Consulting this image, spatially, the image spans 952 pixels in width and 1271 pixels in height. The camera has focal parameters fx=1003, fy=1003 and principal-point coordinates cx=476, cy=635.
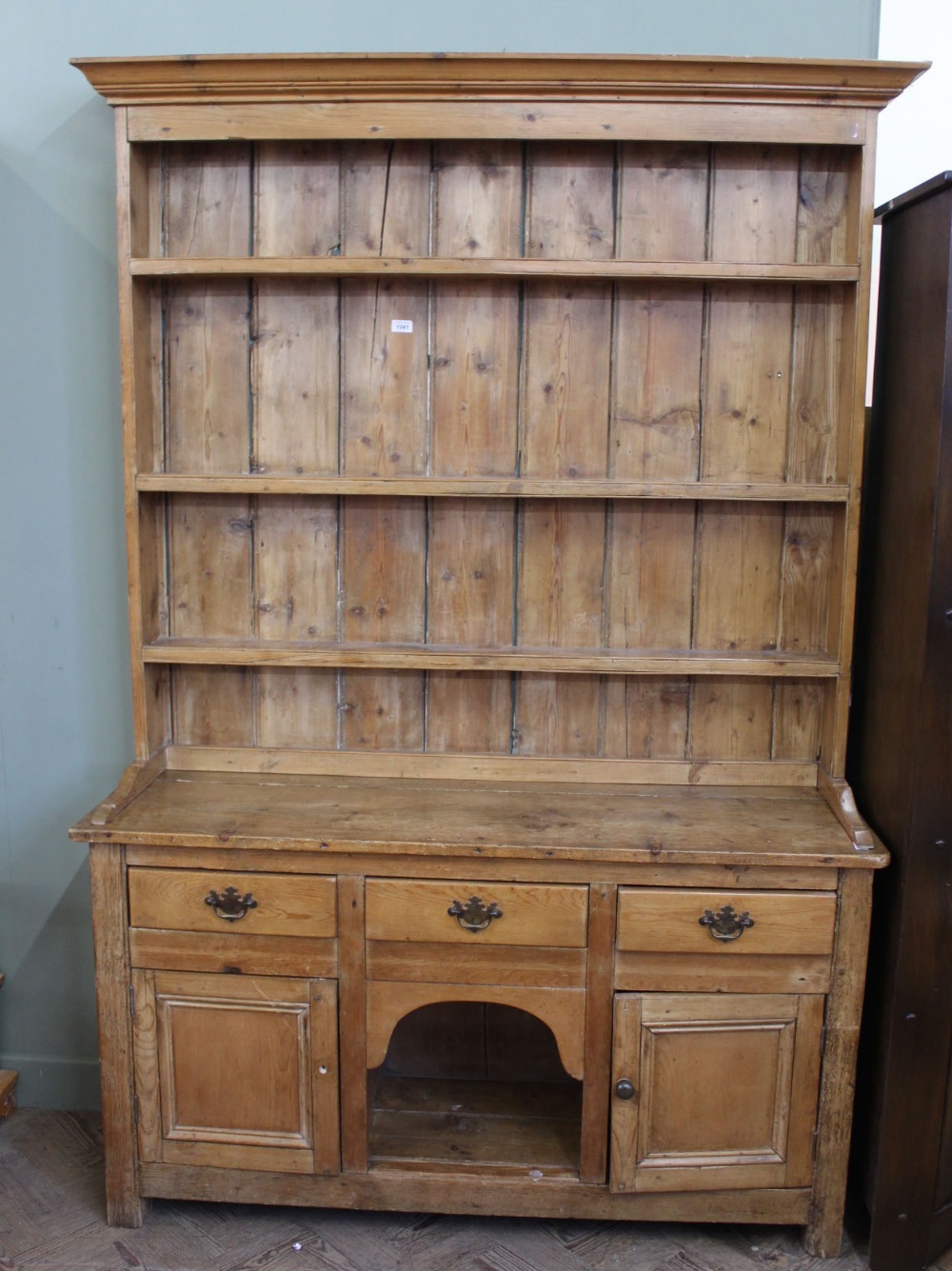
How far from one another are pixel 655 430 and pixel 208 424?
980 millimetres

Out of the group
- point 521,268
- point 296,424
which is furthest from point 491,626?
point 521,268

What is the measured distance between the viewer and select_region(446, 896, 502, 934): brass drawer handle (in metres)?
1.96

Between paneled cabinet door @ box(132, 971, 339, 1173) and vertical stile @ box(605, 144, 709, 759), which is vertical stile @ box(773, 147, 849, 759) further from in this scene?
paneled cabinet door @ box(132, 971, 339, 1173)

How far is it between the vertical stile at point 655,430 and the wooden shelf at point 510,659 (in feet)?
0.33

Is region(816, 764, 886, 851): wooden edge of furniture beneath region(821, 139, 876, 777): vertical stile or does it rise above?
beneath

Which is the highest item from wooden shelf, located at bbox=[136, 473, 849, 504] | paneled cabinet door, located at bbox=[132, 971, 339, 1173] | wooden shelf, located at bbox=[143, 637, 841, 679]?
wooden shelf, located at bbox=[136, 473, 849, 504]

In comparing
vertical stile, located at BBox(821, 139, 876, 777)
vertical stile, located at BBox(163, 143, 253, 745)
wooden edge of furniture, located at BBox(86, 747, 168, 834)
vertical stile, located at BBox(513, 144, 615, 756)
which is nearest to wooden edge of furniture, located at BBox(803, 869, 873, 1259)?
vertical stile, located at BBox(821, 139, 876, 777)

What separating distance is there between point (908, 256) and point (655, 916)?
4.51 feet

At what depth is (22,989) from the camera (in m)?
2.52

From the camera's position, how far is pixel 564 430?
85.8 inches

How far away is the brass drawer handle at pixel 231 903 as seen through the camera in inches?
78.4

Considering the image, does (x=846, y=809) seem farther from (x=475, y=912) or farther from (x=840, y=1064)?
(x=475, y=912)

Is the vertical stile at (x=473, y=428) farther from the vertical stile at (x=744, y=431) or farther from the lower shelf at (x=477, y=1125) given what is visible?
the lower shelf at (x=477, y=1125)

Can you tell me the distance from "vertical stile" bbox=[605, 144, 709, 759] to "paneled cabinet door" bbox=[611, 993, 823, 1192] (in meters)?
0.56
